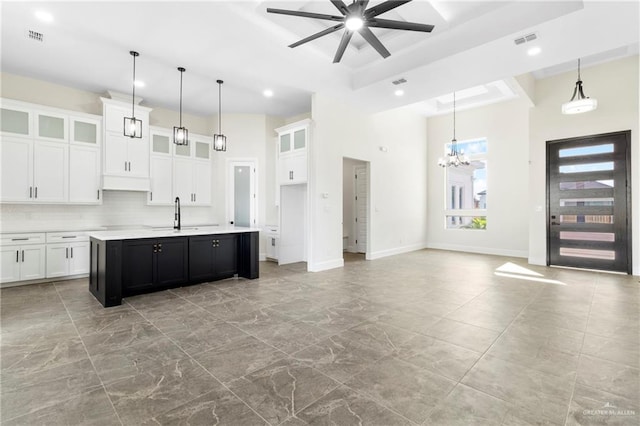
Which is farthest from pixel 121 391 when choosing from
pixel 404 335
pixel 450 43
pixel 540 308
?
pixel 450 43

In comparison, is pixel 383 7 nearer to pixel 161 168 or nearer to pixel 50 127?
pixel 161 168

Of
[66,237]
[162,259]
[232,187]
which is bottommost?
[162,259]

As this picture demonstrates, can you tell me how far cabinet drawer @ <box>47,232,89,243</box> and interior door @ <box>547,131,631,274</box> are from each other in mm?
9479

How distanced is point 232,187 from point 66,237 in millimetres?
3349

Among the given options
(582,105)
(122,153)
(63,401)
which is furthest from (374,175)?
(63,401)

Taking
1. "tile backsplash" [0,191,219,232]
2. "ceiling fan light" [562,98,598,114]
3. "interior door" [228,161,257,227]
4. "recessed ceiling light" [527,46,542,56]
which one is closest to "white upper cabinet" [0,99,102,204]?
"tile backsplash" [0,191,219,232]

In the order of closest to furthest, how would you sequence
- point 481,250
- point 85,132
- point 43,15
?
point 43,15, point 85,132, point 481,250

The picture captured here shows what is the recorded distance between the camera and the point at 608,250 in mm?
5855

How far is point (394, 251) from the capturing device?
820cm

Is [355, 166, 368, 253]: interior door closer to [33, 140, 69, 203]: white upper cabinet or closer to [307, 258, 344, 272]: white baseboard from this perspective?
[307, 258, 344, 272]: white baseboard

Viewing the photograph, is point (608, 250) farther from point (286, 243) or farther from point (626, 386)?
point (286, 243)

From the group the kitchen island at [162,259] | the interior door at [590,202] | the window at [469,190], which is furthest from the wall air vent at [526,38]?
the kitchen island at [162,259]

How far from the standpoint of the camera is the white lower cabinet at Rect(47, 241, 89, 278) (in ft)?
17.0

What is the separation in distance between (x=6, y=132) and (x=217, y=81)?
3466 millimetres
